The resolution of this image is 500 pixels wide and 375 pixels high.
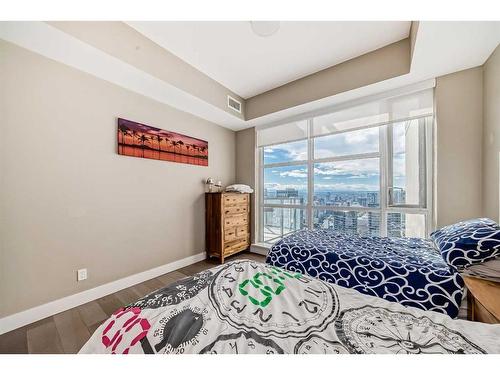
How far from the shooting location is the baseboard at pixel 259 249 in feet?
11.7

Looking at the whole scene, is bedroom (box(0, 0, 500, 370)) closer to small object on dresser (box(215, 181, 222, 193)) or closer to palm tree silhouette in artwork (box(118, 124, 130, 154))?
palm tree silhouette in artwork (box(118, 124, 130, 154))

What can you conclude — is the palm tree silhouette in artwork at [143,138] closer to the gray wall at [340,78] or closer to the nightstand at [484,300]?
the gray wall at [340,78]

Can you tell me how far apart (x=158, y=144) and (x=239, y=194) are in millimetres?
1534

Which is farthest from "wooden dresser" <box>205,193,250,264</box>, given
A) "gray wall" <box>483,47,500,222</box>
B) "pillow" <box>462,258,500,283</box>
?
"gray wall" <box>483,47,500,222</box>

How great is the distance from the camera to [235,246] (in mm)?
3398

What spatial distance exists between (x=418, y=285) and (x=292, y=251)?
36.7 inches

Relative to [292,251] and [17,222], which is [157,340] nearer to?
[292,251]

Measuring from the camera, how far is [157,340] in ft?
2.22

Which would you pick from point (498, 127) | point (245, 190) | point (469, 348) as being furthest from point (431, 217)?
point (245, 190)

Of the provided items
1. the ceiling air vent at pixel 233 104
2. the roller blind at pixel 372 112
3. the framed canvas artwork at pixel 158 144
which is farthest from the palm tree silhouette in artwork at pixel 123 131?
the roller blind at pixel 372 112

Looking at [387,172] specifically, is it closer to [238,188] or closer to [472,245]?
[472,245]

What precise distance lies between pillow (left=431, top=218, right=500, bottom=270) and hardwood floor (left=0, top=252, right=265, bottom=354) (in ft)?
8.99

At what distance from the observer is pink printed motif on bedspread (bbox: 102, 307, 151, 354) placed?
68cm

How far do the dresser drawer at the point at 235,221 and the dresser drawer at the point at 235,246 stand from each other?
31 cm
